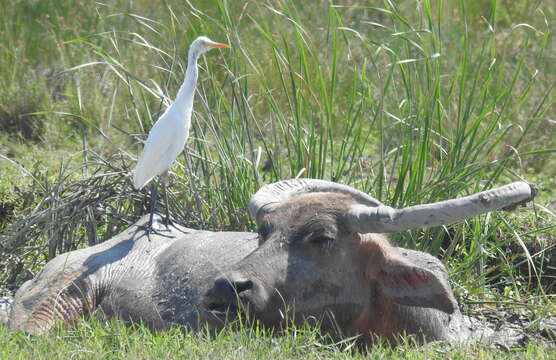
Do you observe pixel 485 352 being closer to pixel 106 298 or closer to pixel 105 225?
pixel 106 298

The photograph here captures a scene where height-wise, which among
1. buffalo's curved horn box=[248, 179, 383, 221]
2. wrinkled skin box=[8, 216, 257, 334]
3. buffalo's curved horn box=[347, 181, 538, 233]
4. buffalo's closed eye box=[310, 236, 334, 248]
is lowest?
wrinkled skin box=[8, 216, 257, 334]

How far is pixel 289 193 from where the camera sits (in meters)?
5.41

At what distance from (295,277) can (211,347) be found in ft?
1.88

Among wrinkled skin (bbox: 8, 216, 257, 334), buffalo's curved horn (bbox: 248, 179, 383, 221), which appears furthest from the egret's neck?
buffalo's curved horn (bbox: 248, 179, 383, 221)

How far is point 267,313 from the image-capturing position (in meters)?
4.84

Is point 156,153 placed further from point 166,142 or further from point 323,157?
point 323,157

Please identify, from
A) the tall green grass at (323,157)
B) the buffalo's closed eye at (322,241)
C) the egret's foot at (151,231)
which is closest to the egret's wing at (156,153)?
the egret's foot at (151,231)

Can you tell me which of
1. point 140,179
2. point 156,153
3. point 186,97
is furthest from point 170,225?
point 186,97

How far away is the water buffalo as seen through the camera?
4.77 metres

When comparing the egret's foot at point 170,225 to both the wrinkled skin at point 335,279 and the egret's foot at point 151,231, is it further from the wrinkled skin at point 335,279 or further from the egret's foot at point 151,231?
the wrinkled skin at point 335,279

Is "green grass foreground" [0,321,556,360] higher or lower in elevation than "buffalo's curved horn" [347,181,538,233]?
lower

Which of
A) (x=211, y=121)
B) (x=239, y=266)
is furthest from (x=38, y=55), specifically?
(x=239, y=266)

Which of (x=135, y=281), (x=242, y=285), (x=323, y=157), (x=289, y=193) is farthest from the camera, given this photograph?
(x=323, y=157)

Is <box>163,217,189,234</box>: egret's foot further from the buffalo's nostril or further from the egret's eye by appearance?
the buffalo's nostril
